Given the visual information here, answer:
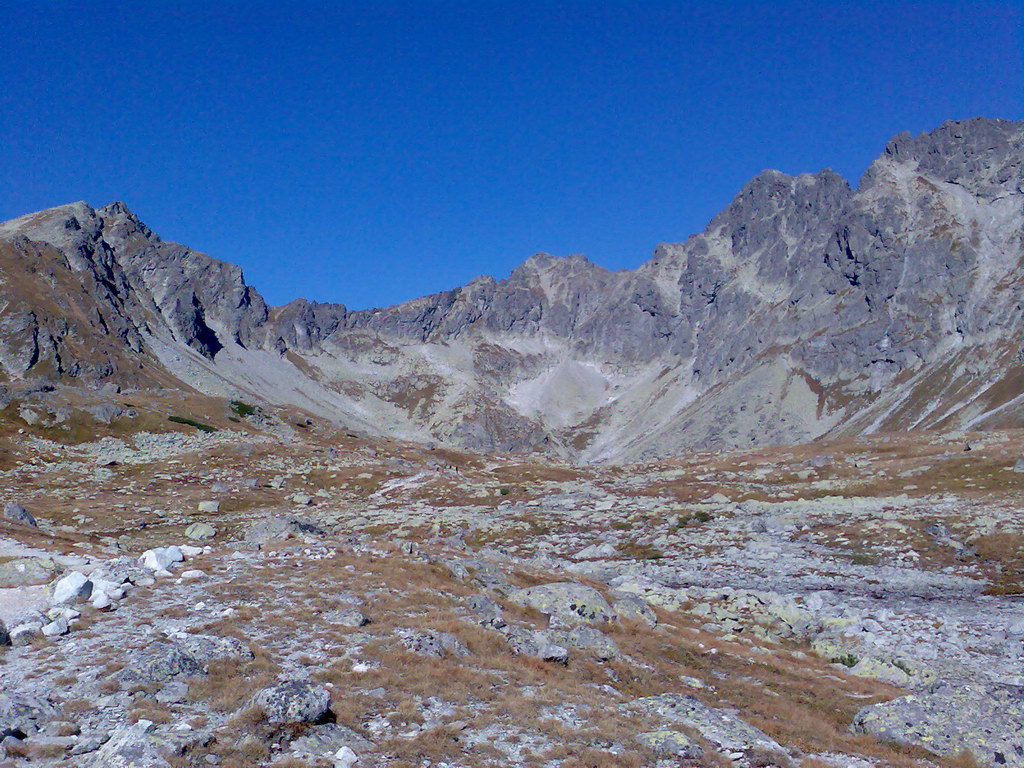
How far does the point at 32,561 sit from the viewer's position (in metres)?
22.5

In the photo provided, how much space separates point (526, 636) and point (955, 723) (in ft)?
40.2

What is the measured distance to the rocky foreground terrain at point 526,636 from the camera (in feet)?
44.0

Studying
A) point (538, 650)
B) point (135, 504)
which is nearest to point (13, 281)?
point (135, 504)

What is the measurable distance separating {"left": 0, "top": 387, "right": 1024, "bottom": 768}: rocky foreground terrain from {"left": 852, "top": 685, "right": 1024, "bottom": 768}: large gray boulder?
2.7 inches

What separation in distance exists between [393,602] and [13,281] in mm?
237100

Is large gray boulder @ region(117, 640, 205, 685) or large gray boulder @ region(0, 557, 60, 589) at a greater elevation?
large gray boulder @ region(0, 557, 60, 589)

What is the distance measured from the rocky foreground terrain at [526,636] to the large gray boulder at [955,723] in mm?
70

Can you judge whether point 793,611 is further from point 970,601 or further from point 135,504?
point 135,504

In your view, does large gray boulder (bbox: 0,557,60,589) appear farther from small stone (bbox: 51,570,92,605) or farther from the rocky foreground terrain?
small stone (bbox: 51,570,92,605)

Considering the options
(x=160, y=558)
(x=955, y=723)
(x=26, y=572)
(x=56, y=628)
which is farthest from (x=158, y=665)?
(x=955, y=723)

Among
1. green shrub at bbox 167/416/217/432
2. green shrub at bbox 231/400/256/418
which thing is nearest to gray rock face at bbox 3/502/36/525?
green shrub at bbox 167/416/217/432

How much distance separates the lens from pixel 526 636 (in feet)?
69.2

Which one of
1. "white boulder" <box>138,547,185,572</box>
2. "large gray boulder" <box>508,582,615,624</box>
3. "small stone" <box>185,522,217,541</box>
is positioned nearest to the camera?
"white boulder" <box>138,547,185,572</box>

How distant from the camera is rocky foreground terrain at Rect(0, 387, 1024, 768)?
1341 centimetres
